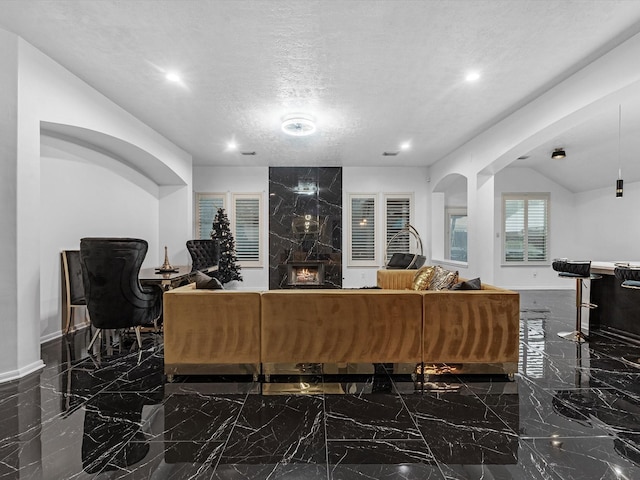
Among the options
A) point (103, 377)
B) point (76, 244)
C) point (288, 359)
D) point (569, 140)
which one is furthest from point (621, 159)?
point (76, 244)

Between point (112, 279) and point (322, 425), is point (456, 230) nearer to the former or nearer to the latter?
point (322, 425)

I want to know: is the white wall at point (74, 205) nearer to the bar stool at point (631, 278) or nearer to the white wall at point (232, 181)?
the white wall at point (232, 181)

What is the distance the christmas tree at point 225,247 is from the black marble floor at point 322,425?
4.20 m

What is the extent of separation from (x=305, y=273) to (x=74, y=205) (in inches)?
186

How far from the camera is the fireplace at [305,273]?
8141 mm

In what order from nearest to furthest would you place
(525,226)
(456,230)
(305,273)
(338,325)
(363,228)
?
(338,325) < (305,273) < (363,228) < (525,226) < (456,230)

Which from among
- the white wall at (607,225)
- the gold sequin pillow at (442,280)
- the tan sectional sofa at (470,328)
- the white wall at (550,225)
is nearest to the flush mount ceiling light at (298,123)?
the gold sequin pillow at (442,280)

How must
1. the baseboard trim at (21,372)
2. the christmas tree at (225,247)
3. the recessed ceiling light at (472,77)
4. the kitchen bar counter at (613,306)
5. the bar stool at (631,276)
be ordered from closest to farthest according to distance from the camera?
the baseboard trim at (21,372)
the bar stool at (631,276)
the recessed ceiling light at (472,77)
the kitchen bar counter at (613,306)
the christmas tree at (225,247)

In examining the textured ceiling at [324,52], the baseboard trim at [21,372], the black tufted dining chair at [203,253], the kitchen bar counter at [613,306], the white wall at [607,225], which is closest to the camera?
the textured ceiling at [324,52]

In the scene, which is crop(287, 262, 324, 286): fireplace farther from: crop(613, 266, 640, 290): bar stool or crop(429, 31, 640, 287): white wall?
crop(613, 266, 640, 290): bar stool

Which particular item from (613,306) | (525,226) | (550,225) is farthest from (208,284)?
(550,225)

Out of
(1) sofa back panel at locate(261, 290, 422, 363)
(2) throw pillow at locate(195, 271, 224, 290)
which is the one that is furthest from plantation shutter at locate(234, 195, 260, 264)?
(1) sofa back panel at locate(261, 290, 422, 363)

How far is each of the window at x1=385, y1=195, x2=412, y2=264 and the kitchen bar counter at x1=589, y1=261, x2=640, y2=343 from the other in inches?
159

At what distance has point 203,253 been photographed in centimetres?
678
